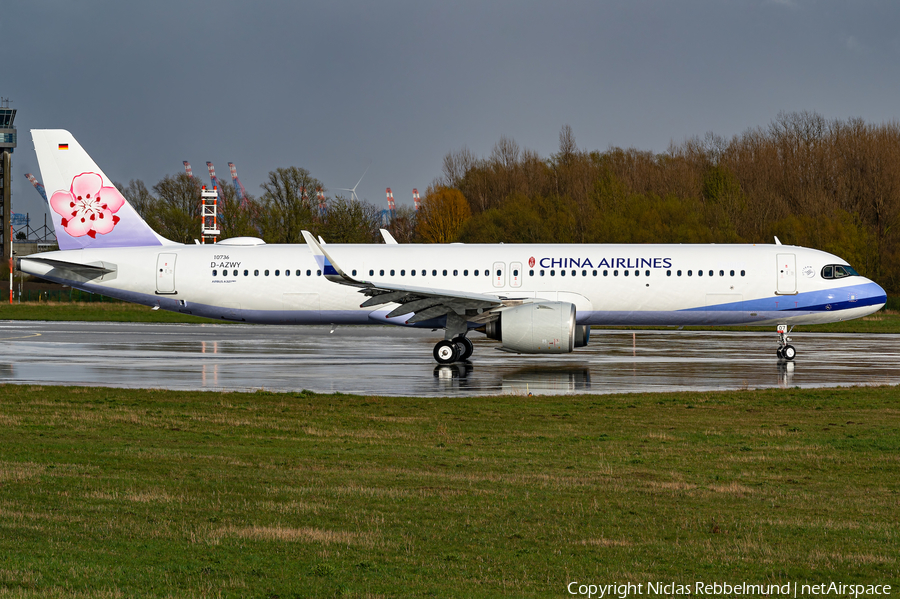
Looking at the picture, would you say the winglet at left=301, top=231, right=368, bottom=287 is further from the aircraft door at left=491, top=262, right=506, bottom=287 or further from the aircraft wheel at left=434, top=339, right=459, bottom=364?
the aircraft door at left=491, top=262, right=506, bottom=287

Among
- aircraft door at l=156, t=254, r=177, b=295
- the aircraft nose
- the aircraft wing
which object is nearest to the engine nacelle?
the aircraft wing

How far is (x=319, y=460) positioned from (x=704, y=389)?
37.6 feet

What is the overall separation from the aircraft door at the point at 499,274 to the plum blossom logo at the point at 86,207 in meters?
12.9

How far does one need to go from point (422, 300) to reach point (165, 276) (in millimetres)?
9082

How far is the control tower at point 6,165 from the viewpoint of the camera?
140 metres

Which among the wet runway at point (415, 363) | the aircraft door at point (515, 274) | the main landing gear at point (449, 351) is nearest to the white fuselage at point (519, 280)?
the aircraft door at point (515, 274)

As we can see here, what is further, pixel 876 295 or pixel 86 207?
pixel 86 207

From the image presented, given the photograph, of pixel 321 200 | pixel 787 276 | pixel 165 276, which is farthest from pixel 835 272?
pixel 321 200

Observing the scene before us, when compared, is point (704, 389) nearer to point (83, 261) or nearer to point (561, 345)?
point (561, 345)

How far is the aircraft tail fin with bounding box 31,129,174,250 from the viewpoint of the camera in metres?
29.7

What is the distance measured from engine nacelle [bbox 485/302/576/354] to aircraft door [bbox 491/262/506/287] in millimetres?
3308

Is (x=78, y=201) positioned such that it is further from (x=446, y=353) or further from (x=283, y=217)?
(x=283, y=217)

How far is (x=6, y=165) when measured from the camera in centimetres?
14375

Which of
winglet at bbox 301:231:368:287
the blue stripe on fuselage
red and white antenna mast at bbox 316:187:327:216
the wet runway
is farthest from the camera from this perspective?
red and white antenna mast at bbox 316:187:327:216
